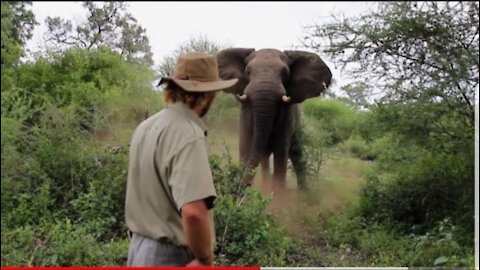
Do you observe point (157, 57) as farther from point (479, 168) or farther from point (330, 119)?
point (479, 168)

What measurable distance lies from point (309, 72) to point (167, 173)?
2.24 meters

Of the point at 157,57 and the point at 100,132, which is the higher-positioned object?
the point at 157,57

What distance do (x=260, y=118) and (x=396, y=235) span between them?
89cm

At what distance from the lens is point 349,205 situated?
3965 millimetres

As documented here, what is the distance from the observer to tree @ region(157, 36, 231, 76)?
3.76 metres

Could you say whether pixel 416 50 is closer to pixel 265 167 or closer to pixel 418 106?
pixel 418 106

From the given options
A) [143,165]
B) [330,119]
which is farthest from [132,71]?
[143,165]

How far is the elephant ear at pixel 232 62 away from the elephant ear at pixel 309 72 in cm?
21

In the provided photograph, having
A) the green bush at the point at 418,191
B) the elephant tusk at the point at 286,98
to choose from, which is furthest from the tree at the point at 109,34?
the green bush at the point at 418,191

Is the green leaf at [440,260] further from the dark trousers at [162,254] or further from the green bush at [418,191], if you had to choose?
the dark trousers at [162,254]

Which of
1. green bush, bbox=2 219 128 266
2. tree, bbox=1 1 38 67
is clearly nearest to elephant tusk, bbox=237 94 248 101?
green bush, bbox=2 219 128 266

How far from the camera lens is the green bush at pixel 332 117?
3936 mm

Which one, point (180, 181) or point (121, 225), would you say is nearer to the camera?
point (180, 181)

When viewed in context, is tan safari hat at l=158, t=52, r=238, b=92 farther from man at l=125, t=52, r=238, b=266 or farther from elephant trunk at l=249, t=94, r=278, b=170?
elephant trunk at l=249, t=94, r=278, b=170
